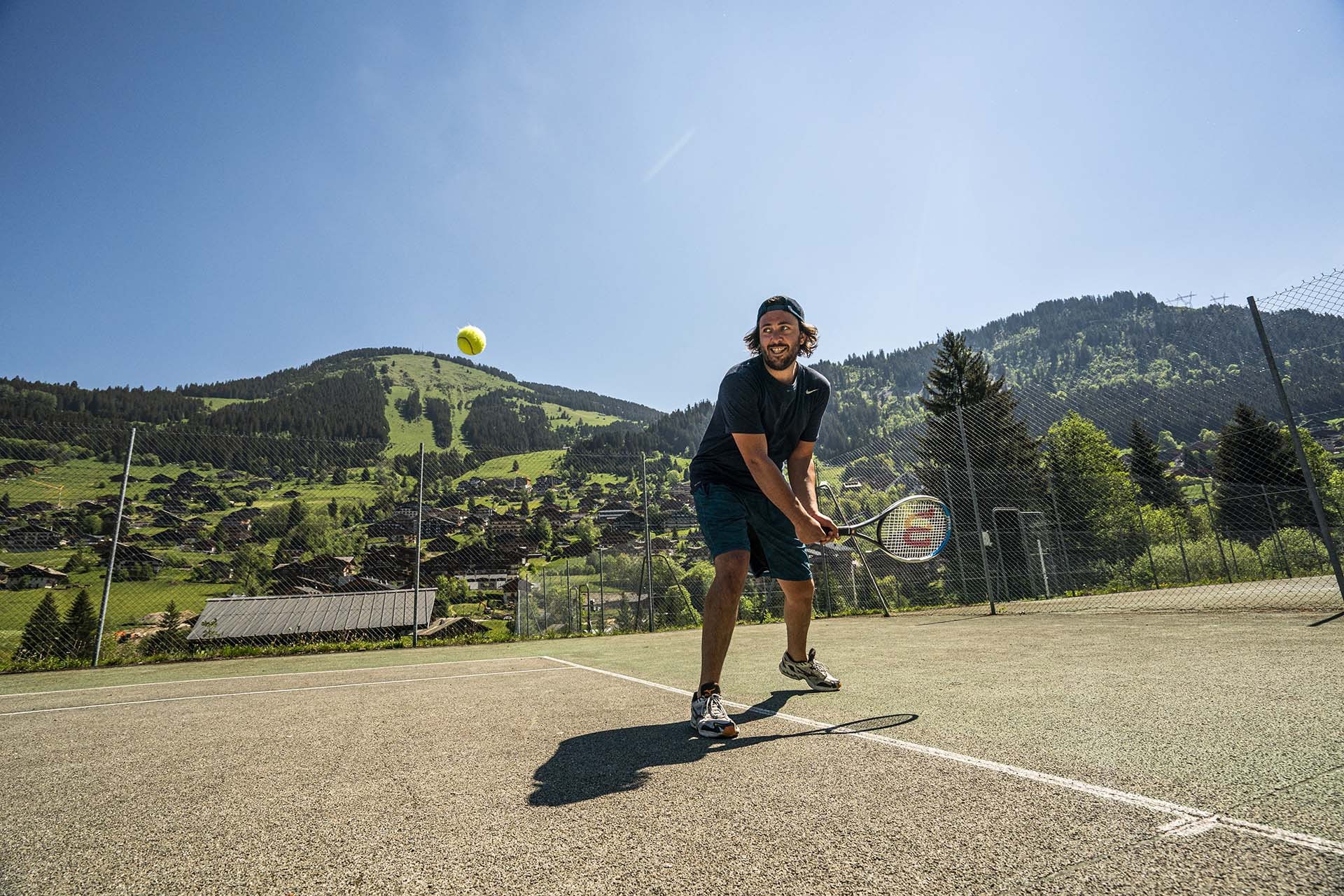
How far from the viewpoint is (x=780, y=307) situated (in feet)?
11.0

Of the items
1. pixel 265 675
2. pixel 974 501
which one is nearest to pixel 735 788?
pixel 265 675

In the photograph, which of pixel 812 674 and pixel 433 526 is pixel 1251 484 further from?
pixel 433 526

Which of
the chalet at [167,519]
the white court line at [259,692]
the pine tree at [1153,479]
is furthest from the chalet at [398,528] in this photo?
the pine tree at [1153,479]

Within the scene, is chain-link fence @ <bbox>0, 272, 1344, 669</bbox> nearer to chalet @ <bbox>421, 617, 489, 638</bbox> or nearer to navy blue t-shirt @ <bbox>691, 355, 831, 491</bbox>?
chalet @ <bbox>421, 617, 489, 638</bbox>

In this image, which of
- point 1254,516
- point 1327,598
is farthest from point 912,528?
point 1254,516

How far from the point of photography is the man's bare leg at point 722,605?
9.77ft

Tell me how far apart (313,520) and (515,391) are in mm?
162070

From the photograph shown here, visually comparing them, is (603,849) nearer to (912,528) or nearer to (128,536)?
(912,528)

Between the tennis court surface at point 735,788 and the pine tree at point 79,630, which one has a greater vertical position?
the pine tree at point 79,630

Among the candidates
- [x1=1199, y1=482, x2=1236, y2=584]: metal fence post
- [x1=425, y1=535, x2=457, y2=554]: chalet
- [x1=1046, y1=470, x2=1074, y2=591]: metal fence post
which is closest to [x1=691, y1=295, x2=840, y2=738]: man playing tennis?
[x1=425, y1=535, x2=457, y2=554]: chalet

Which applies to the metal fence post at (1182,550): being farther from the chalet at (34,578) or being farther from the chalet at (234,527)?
the chalet at (34,578)

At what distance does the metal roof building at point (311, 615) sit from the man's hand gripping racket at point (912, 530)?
346 inches

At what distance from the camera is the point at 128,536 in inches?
361

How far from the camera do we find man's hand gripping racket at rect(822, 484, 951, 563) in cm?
420
